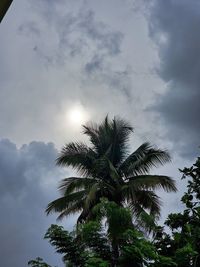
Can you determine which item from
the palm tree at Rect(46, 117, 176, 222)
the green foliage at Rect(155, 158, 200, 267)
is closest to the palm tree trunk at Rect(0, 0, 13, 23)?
the green foliage at Rect(155, 158, 200, 267)

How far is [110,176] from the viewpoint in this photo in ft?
53.7

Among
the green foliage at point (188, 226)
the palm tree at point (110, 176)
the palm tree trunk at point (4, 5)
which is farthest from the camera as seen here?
the palm tree at point (110, 176)

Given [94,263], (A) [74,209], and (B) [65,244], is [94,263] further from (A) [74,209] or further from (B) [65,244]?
(A) [74,209]

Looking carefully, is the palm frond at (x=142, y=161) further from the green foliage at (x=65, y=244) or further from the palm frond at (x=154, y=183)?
the green foliage at (x=65, y=244)

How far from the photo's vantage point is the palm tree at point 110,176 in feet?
52.0

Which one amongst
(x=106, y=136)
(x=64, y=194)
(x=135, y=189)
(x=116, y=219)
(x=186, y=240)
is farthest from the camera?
(x=106, y=136)

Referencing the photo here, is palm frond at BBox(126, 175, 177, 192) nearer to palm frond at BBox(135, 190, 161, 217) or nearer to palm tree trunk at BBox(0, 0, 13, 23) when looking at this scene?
palm frond at BBox(135, 190, 161, 217)

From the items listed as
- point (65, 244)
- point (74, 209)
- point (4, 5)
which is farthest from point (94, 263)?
point (4, 5)

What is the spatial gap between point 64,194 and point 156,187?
4.11 meters

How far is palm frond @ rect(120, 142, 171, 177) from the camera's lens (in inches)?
669

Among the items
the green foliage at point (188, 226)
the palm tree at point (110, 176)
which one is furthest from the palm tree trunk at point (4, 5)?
the palm tree at point (110, 176)

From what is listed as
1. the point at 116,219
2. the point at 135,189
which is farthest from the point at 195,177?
the point at 135,189

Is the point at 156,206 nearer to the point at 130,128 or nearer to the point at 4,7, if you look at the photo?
the point at 130,128

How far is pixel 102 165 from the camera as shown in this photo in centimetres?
1653
